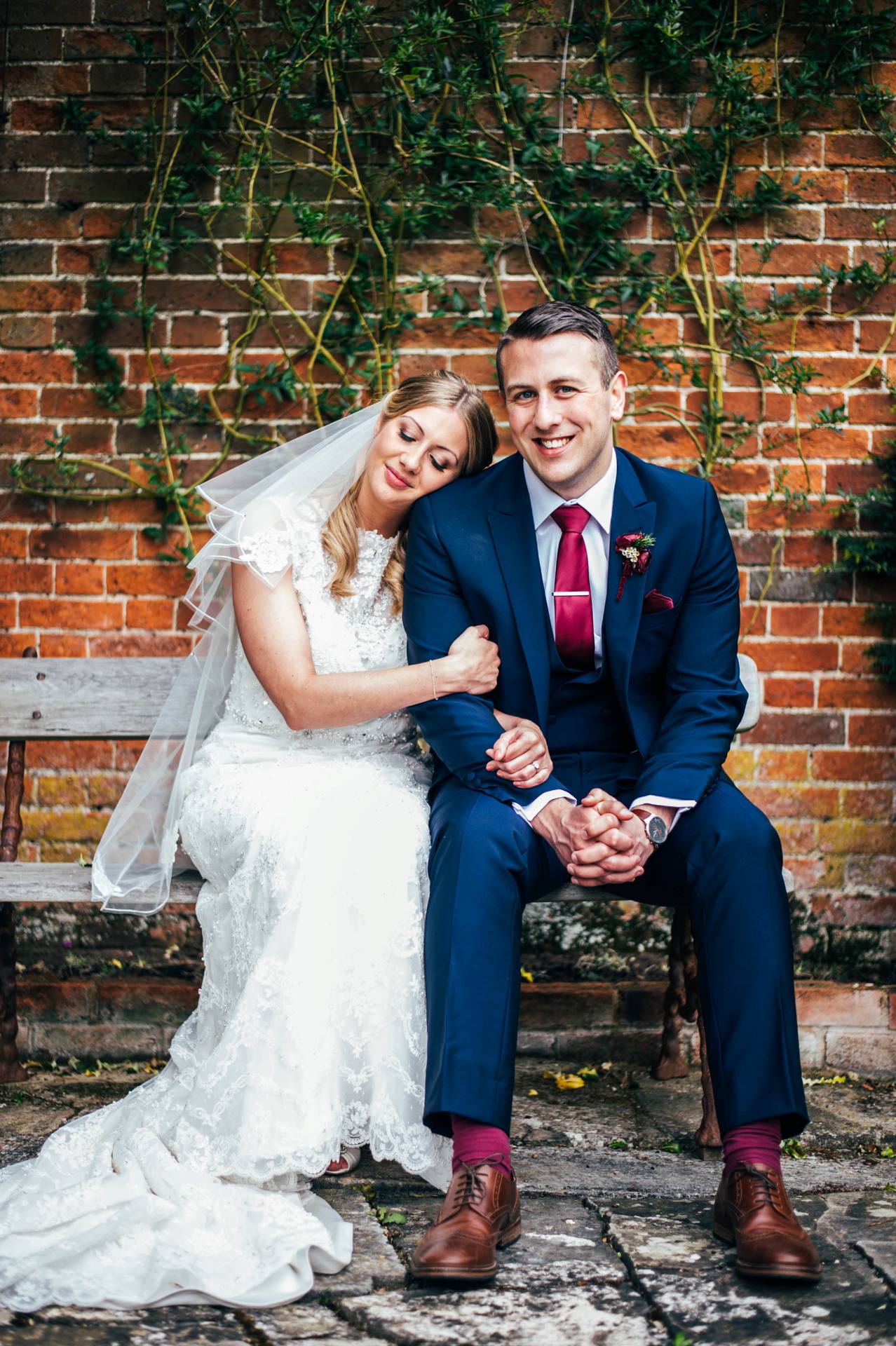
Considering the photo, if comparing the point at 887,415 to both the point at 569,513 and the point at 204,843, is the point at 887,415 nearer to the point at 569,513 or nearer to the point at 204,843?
the point at 569,513

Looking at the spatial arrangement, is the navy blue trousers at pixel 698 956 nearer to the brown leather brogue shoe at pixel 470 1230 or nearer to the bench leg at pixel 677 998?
the brown leather brogue shoe at pixel 470 1230

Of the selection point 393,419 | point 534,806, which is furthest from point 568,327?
point 534,806

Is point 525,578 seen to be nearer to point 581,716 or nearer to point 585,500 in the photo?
point 585,500

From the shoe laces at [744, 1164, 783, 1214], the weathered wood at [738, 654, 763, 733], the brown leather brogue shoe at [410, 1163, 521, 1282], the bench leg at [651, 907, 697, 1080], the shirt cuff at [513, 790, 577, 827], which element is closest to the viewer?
the brown leather brogue shoe at [410, 1163, 521, 1282]

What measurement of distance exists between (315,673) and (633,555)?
834 mm

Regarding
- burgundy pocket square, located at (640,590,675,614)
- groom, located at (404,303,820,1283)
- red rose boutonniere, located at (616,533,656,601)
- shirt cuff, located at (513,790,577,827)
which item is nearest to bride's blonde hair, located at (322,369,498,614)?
groom, located at (404,303,820,1283)

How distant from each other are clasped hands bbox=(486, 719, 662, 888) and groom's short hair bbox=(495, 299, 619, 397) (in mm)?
935

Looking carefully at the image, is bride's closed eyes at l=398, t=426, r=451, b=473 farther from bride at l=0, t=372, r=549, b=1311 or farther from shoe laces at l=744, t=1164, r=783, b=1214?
shoe laces at l=744, t=1164, r=783, b=1214

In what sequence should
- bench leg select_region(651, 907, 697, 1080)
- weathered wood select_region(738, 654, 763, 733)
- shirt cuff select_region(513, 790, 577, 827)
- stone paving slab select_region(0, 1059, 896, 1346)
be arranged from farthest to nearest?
weathered wood select_region(738, 654, 763, 733) < bench leg select_region(651, 907, 697, 1080) < shirt cuff select_region(513, 790, 577, 827) < stone paving slab select_region(0, 1059, 896, 1346)

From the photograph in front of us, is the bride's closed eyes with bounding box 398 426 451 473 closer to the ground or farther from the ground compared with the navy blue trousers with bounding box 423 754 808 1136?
farther from the ground

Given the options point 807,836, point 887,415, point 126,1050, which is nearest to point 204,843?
point 126,1050

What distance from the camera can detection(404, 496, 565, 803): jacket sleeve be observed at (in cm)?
279

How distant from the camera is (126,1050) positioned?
3664 mm

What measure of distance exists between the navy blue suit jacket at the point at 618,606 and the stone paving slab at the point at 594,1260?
36.2 inches
